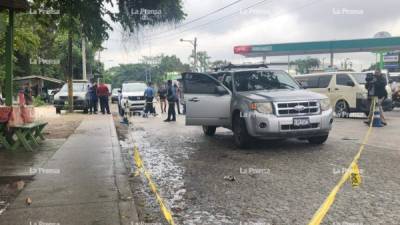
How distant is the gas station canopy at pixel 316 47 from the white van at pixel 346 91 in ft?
110

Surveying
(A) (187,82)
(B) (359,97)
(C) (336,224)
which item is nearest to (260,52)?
(B) (359,97)

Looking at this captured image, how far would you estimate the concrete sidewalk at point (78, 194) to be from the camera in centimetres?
523

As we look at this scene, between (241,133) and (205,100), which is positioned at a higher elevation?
(205,100)

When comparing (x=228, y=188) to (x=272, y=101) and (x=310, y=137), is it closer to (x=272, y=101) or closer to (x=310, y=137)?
(x=272, y=101)

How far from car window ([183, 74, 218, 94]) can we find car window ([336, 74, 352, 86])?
29.6ft

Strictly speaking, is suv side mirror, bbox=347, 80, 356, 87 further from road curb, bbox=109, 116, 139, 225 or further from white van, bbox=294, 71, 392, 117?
road curb, bbox=109, 116, 139, 225

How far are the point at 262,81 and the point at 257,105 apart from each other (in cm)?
146

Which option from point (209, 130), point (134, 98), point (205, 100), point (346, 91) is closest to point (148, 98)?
point (134, 98)

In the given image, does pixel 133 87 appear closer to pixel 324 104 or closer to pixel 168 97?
pixel 168 97

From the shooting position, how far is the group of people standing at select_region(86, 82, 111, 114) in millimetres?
23672

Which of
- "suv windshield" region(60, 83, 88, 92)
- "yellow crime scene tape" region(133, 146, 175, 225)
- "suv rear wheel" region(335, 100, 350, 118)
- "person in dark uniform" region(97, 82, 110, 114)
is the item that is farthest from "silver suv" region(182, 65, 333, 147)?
"suv windshield" region(60, 83, 88, 92)

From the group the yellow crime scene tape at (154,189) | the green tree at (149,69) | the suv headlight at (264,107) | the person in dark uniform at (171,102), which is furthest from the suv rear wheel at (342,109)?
the green tree at (149,69)

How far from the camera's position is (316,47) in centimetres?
5272

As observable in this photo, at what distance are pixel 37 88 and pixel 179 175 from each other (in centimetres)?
4399
